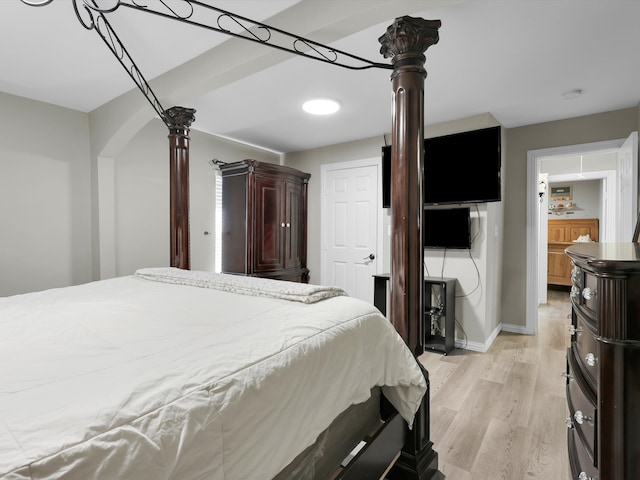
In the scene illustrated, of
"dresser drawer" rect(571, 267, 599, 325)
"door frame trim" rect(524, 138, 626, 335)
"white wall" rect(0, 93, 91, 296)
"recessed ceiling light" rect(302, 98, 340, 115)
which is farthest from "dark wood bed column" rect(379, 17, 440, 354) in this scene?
"white wall" rect(0, 93, 91, 296)

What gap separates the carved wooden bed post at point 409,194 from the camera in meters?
1.61

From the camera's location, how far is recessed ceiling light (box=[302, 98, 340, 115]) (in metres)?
3.23

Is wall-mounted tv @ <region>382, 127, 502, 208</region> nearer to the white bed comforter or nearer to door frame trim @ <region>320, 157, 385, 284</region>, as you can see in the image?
door frame trim @ <region>320, 157, 385, 284</region>

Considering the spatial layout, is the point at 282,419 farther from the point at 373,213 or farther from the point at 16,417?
the point at 373,213

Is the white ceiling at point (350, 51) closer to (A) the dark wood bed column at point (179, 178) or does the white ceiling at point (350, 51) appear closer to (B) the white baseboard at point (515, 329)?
(A) the dark wood bed column at point (179, 178)

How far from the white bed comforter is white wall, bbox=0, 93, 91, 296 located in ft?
6.68

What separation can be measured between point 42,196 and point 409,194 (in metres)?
3.40

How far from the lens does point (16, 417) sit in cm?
59

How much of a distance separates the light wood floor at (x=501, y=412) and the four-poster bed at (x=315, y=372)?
337 mm

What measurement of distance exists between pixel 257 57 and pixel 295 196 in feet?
8.98

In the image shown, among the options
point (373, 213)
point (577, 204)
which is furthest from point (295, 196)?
point (577, 204)

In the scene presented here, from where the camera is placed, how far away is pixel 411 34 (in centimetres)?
161

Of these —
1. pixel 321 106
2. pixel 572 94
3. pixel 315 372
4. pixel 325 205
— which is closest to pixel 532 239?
pixel 572 94

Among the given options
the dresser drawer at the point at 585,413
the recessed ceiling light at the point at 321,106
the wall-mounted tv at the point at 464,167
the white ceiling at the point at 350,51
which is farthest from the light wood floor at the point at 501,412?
the recessed ceiling light at the point at 321,106
